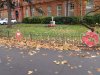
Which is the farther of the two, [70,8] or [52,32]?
[70,8]

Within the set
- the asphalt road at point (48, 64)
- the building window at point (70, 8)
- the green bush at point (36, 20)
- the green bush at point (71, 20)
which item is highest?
the building window at point (70, 8)

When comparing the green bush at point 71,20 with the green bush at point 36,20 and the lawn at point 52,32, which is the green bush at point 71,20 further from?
the lawn at point 52,32

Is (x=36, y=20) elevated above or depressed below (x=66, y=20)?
below

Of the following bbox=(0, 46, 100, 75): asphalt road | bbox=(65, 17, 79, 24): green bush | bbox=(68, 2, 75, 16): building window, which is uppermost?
bbox=(68, 2, 75, 16): building window

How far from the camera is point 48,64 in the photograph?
41.7ft

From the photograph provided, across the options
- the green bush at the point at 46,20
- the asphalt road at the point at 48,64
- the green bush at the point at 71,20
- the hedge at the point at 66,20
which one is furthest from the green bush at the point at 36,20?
the asphalt road at the point at 48,64

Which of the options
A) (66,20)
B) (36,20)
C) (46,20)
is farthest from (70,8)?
(66,20)

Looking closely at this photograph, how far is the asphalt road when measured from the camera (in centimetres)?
1127

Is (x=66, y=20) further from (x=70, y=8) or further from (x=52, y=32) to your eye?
(x=52, y=32)

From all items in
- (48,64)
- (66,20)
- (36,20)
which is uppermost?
(48,64)

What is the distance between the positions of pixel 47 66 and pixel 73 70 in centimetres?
123

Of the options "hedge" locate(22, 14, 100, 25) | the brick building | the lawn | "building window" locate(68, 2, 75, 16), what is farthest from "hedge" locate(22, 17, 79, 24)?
the lawn

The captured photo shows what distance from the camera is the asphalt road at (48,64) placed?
11.3 m

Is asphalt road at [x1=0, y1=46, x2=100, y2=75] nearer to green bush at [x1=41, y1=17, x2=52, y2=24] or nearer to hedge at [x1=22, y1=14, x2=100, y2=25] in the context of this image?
hedge at [x1=22, y1=14, x2=100, y2=25]
